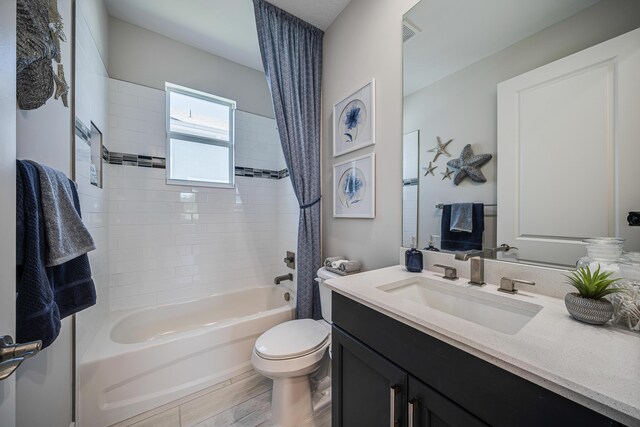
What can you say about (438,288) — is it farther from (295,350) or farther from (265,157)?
(265,157)

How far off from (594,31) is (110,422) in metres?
2.87

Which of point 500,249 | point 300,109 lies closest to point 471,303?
point 500,249

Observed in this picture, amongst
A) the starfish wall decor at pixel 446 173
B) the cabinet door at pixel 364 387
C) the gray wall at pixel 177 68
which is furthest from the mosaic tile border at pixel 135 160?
the cabinet door at pixel 364 387

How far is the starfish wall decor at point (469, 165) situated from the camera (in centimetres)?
105

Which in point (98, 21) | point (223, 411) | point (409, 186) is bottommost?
point (223, 411)

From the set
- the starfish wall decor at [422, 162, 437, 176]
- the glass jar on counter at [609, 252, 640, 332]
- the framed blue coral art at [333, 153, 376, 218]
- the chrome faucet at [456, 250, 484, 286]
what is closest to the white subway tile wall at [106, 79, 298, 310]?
the framed blue coral art at [333, 153, 376, 218]

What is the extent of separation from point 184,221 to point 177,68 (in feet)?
4.78

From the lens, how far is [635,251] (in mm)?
708

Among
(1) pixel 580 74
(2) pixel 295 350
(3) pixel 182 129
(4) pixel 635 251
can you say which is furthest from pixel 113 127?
(4) pixel 635 251

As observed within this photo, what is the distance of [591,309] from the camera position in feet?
2.00

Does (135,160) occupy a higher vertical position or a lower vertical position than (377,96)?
lower

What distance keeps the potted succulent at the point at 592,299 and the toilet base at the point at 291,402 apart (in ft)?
4.28

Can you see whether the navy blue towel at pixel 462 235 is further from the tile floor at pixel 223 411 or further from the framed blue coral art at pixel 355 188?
the tile floor at pixel 223 411

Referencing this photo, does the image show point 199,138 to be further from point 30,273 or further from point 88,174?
point 30,273
